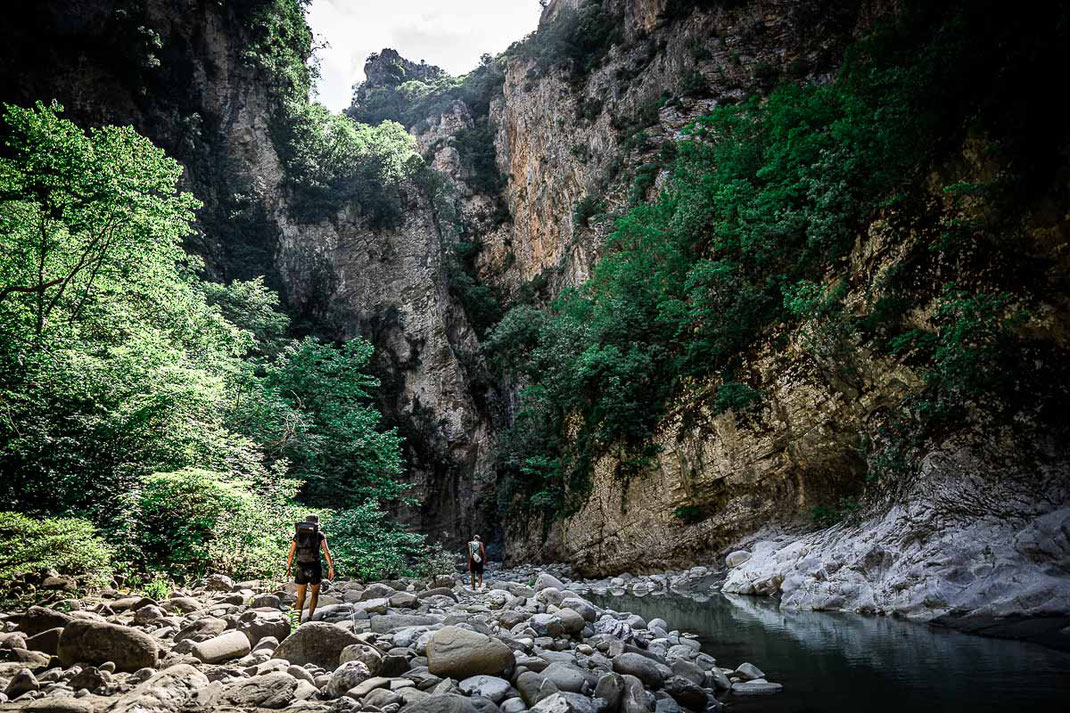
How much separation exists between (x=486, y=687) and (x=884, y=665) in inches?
130

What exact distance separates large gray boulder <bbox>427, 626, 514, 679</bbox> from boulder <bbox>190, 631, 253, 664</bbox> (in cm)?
171

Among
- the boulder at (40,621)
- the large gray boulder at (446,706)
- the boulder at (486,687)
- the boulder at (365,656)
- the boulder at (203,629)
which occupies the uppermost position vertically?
the boulder at (40,621)

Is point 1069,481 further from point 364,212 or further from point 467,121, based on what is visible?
point 467,121

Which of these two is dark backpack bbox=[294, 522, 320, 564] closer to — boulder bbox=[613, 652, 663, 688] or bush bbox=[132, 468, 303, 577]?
bush bbox=[132, 468, 303, 577]

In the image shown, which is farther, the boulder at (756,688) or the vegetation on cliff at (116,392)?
the vegetation on cliff at (116,392)

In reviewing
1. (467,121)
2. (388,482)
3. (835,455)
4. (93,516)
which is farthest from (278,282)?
(835,455)

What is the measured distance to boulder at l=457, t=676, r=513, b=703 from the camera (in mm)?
3678

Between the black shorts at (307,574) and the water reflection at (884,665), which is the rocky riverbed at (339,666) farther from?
the black shorts at (307,574)

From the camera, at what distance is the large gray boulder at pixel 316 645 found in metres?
4.36

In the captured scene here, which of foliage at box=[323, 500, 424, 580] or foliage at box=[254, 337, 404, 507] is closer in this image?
foliage at box=[323, 500, 424, 580]

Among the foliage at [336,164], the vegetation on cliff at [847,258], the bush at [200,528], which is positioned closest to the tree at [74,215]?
the bush at [200,528]

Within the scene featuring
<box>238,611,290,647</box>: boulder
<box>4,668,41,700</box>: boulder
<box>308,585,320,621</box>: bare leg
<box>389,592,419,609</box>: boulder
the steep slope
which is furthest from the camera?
the steep slope

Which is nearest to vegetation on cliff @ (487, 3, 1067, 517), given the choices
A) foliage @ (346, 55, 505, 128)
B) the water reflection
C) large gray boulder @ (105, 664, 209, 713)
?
the water reflection

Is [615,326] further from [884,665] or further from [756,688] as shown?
[756,688]
